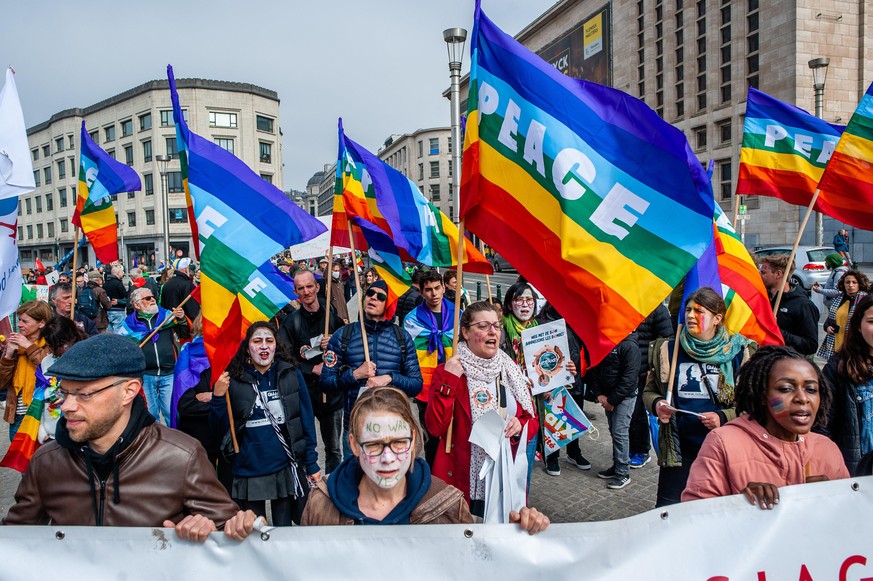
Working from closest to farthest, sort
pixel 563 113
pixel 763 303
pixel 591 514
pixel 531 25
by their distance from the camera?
1. pixel 563 113
2. pixel 763 303
3. pixel 591 514
4. pixel 531 25

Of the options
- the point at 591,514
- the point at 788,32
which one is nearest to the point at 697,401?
the point at 591,514

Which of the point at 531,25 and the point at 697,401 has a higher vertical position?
the point at 531,25

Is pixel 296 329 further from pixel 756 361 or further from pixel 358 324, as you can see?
pixel 756 361

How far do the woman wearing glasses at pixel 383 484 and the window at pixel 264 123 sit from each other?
60330 mm

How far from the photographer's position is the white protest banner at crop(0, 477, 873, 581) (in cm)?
219

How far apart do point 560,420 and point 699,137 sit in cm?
4440

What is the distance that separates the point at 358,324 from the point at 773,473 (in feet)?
10.5

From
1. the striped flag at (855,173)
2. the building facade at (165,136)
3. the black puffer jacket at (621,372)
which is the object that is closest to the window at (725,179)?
the building facade at (165,136)

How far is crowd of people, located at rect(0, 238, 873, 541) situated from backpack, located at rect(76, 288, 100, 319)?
4.12 metres

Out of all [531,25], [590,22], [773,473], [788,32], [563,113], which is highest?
[531,25]

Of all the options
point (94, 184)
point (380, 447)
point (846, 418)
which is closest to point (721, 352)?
point (846, 418)

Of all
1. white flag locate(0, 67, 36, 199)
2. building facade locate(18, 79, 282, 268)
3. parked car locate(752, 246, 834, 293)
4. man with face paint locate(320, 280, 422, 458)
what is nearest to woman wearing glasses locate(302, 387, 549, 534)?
man with face paint locate(320, 280, 422, 458)

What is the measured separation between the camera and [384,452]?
2.45 meters

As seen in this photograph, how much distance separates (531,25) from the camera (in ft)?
205
